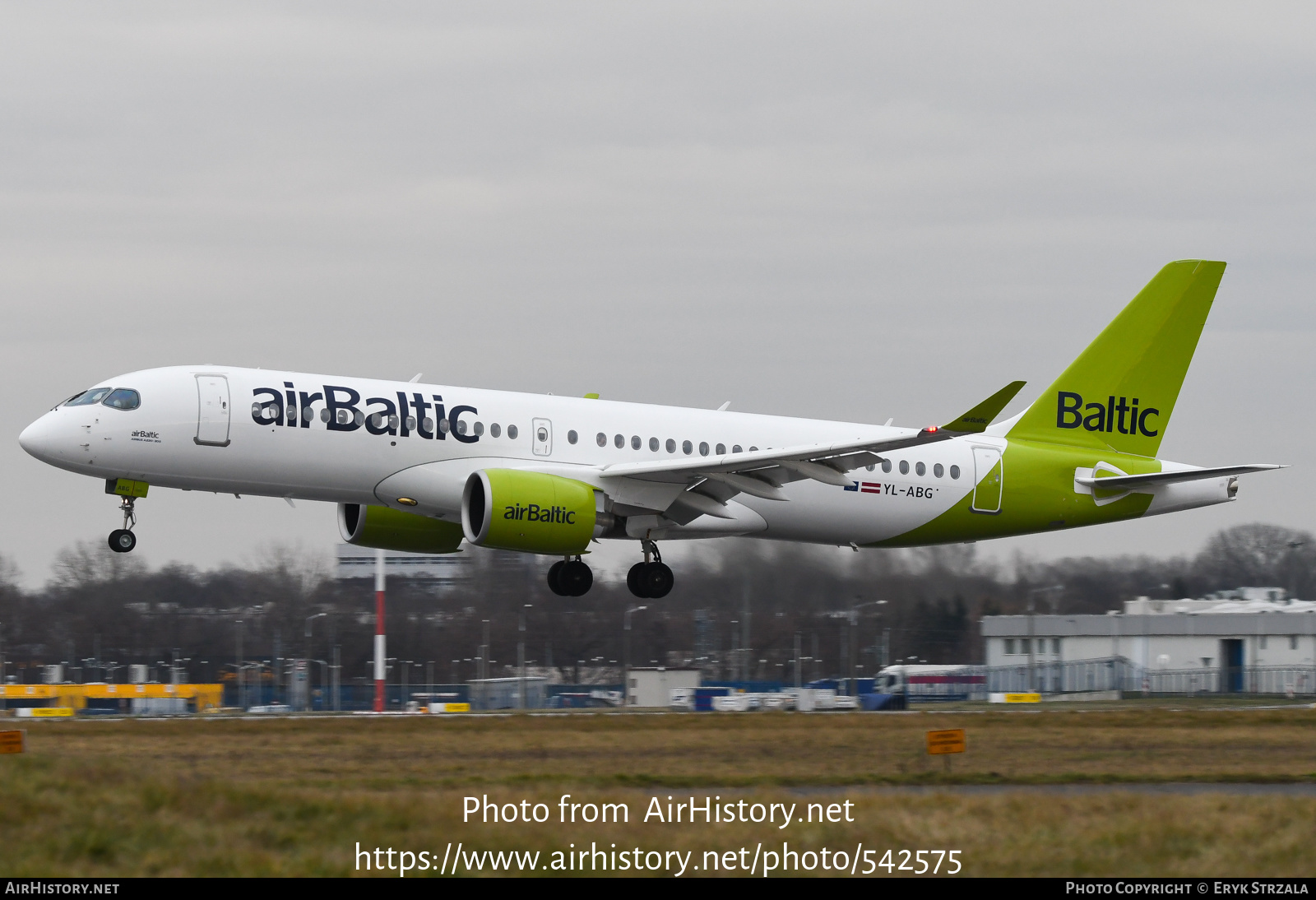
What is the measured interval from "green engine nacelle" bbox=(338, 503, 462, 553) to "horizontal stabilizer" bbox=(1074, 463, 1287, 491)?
546 inches

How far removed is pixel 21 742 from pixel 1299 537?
76.8 meters

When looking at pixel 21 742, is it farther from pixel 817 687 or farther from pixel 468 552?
pixel 817 687

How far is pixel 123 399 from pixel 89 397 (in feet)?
2.35

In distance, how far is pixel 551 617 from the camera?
61.3 metres

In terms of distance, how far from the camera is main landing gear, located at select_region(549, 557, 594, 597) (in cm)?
3428

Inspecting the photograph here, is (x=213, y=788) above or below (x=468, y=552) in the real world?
below

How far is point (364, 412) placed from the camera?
2984cm

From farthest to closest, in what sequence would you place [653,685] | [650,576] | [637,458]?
[653,685]
[650,576]
[637,458]

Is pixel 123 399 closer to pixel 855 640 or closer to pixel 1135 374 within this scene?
pixel 1135 374

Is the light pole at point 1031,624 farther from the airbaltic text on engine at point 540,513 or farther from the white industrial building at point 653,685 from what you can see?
the airbaltic text on engine at point 540,513

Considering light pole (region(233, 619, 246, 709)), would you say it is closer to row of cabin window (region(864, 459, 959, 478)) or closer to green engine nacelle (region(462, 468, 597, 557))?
green engine nacelle (region(462, 468, 597, 557))

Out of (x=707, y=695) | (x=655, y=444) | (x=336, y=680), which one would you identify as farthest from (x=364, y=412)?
(x=336, y=680)

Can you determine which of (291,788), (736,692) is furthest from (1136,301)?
(291,788)

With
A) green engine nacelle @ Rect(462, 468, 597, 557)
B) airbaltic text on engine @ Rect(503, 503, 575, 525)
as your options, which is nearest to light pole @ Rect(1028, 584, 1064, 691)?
green engine nacelle @ Rect(462, 468, 597, 557)
